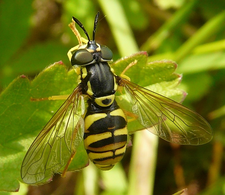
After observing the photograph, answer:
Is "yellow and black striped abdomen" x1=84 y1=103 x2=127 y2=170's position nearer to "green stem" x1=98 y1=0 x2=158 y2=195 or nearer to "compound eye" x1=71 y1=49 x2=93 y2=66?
"compound eye" x1=71 y1=49 x2=93 y2=66

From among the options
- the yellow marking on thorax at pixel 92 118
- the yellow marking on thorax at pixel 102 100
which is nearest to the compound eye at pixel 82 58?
the yellow marking on thorax at pixel 102 100

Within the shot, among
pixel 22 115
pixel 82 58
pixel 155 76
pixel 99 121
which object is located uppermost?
pixel 82 58

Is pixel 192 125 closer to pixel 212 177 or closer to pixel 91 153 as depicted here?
pixel 91 153

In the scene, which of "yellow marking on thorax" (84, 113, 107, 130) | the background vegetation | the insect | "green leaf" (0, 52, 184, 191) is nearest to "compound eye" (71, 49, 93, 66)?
the insect

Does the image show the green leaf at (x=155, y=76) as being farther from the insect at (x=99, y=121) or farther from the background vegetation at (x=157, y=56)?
the background vegetation at (x=157, y=56)

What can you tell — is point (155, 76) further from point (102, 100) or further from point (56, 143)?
point (56, 143)

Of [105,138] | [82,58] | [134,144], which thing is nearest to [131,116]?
[105,138]
